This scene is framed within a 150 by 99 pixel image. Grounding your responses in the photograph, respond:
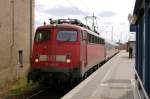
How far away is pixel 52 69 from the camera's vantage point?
58.8ft

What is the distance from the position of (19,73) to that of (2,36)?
12.8 feet

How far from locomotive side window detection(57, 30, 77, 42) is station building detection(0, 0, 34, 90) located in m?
5.35

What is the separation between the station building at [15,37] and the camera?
2430cm

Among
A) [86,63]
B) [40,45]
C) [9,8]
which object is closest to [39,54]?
[40,45]

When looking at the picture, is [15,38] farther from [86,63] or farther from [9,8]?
[86,63]

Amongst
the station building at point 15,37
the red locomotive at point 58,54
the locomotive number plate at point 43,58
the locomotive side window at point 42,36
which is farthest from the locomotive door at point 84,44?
the station building at point 15,37

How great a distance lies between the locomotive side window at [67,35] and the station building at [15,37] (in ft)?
17.5

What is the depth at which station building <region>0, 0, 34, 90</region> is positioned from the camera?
24.3m

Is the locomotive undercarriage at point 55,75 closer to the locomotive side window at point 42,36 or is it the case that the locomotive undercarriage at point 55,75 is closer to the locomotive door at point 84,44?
the locomotive side window at point 42,36

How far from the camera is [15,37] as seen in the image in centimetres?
2700

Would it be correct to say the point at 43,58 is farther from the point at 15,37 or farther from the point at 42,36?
the point at 15,37

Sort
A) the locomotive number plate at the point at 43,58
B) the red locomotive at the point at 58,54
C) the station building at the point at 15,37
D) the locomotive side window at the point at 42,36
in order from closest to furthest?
the red locomotive at the point at 58,54, the locomotive number plate at the point at 43,58, the locomotive side window at the point at 42,36, the station building at the point at 15,37

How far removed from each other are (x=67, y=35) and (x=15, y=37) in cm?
896

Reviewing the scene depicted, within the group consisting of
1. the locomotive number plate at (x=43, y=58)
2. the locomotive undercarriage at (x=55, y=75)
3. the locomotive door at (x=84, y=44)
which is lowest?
the locomotive undercarriage at (x=55, y=75)
